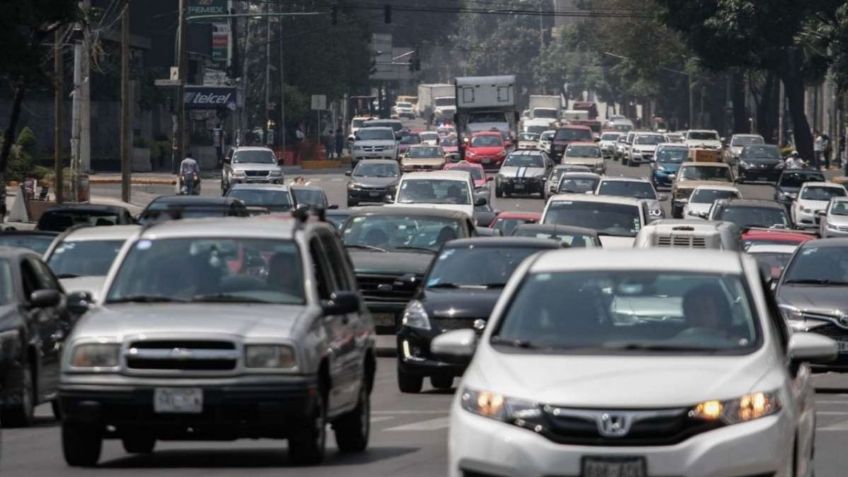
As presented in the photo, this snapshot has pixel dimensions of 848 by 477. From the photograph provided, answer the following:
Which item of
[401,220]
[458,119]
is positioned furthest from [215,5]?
[401,220]

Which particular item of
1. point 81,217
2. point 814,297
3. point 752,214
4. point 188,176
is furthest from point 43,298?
point 188,176

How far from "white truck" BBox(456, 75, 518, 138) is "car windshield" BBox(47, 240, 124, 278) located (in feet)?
215

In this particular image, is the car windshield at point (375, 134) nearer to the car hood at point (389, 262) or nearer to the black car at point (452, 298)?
the car hood at point (389, 262)

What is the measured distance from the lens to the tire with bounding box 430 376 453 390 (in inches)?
790

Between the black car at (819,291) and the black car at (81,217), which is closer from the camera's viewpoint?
the black car at (819,291)

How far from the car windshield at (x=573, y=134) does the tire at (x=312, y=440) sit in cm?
7656

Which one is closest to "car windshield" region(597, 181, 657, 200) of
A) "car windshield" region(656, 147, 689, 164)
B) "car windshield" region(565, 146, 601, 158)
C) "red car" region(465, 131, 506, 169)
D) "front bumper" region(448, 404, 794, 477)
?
"car windshield" region(656, 147, 689, 164)

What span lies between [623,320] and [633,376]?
1.50 m

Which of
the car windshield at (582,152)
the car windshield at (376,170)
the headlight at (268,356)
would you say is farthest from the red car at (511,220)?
the car windshield at (582,152)

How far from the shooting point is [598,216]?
32312 mm

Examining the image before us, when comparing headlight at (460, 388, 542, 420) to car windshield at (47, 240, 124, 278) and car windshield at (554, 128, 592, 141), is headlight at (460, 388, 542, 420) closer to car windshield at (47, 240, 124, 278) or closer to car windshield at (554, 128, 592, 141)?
car windshield at (47, 240, 124, 278)

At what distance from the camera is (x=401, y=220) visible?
26.4 m

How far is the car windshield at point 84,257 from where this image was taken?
70.8ft

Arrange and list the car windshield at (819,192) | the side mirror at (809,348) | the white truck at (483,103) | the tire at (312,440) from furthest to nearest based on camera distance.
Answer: the white truck at (483,103), the car windshield at (819,192), the tire at (312,440), the side mirror at (809,348)
